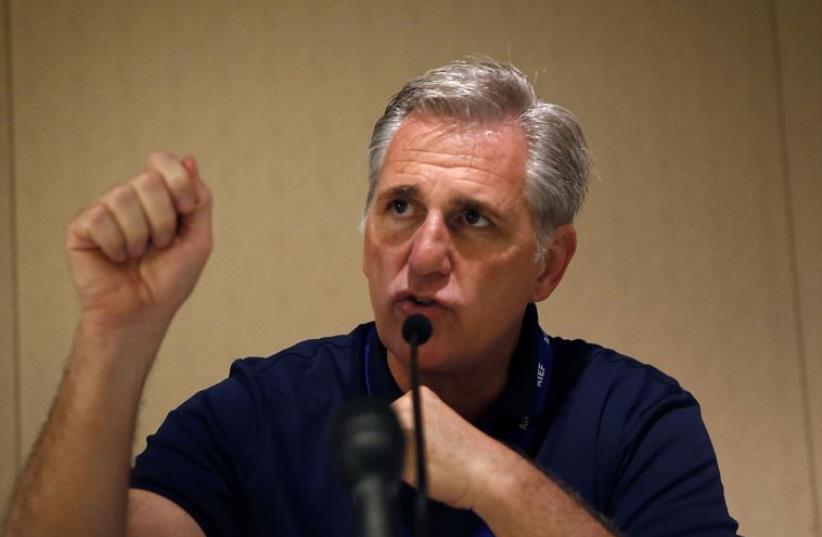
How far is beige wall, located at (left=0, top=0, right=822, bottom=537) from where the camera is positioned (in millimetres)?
2074

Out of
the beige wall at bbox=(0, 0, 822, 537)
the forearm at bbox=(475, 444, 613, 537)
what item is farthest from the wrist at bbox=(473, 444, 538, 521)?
the beige wall at bbox=(0, 0, 822, 537)

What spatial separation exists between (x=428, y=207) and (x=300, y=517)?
51 centimetres

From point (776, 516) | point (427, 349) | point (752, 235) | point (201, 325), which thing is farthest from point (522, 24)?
point (776, 516)

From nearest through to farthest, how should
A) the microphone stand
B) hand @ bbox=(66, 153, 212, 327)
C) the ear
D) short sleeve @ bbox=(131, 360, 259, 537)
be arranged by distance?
the microphone stand → hand @ bbox=(66, 153, 212, 327) → short sleeve @ bbox=(131, 360, 259, 537) → the ear

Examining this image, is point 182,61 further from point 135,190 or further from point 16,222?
point 135,190

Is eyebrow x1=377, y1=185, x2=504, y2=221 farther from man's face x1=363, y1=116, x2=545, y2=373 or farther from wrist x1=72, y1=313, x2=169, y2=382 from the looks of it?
wrist x1=72, y1=313, x2=169, y2=382

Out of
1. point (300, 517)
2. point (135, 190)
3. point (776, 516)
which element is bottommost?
point (776, 516)

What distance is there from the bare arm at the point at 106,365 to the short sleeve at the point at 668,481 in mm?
735

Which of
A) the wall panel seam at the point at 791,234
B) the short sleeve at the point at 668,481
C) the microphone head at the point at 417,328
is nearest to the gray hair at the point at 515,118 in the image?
the short sleeve at the point at 668,481

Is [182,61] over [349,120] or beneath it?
over

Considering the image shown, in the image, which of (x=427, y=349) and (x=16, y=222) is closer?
(x=427, y=349)

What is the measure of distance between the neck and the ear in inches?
5.8

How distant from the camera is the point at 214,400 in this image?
1.35 meters

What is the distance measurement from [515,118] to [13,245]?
1.31m
